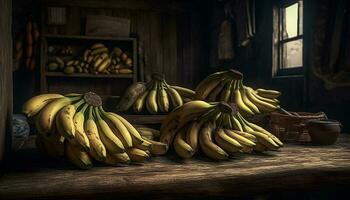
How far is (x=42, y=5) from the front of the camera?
5.54 metres

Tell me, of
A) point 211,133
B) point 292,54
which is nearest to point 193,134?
point 211,133

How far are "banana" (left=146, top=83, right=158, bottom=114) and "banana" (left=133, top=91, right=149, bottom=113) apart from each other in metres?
0.04

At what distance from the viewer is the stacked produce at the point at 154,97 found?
7.32 ft

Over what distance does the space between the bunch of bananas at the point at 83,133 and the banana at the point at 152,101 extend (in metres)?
0.71

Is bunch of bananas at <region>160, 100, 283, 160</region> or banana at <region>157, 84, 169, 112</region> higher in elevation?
banana at <region>157, 84, 169, 112</region>

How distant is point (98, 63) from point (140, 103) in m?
3.16

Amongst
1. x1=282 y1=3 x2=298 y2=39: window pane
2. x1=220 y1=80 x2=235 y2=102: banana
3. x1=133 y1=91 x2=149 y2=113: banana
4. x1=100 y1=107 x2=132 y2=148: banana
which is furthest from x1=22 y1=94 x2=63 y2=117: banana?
x1=282 y1=3 x2=298 y2=39: window pane

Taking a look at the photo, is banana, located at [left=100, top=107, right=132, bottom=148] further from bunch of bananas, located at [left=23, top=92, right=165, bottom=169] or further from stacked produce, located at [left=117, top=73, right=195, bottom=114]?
stacked produce, located at [left=117, top=73, right=195, bottom=114]

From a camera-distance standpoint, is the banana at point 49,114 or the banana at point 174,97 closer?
the banana at point 49,114

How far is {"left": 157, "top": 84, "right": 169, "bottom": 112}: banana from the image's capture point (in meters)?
2.22

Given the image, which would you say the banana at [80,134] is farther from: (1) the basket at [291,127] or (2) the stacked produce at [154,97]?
(1) the basket at [291,127]

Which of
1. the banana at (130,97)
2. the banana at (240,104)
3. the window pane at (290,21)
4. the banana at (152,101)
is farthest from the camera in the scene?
the window pane at (290,21)

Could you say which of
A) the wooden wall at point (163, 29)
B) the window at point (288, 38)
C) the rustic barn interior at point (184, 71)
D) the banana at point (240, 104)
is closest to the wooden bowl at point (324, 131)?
the rustic barn interior at point (184, 71)

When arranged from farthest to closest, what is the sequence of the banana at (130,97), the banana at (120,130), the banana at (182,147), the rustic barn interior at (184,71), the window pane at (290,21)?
the window pane at (290,21), the banana at (130,97), the banana at (182,147), the banana at (120,130), the rustic barn interior at (184,71)
